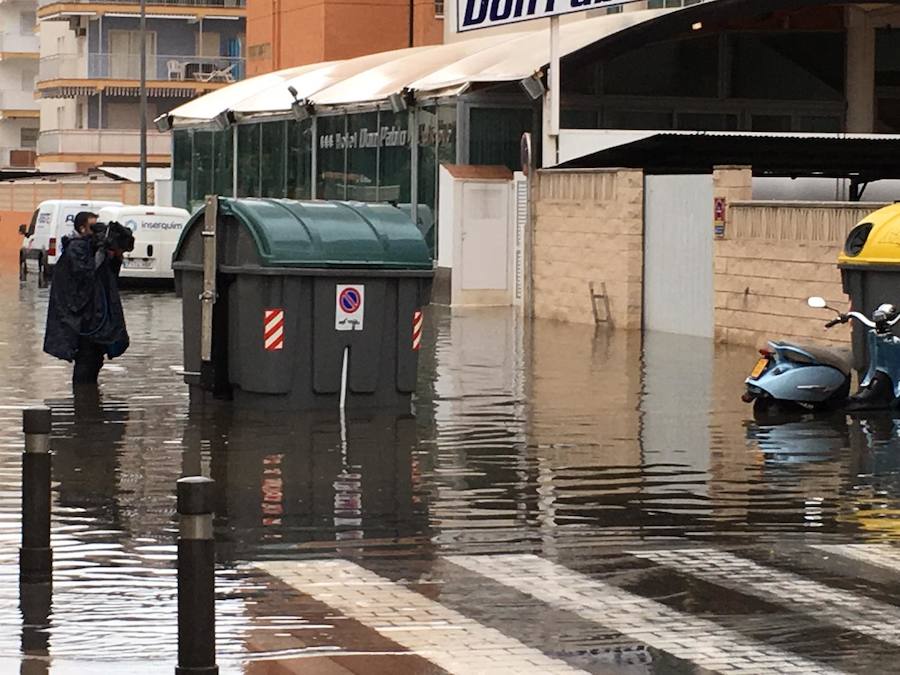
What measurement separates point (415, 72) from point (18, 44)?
75.0m

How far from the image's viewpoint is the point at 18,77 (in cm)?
11438

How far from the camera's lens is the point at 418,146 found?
4084 cm

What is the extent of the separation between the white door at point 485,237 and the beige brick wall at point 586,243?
7.30 ft

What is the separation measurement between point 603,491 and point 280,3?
196ft

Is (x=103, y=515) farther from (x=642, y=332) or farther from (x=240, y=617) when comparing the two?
(x=642, y=332)

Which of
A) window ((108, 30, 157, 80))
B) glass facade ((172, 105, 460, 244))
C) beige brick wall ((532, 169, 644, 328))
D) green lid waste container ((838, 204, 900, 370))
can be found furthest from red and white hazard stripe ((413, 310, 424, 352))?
window ((108, 30, 157, 80))

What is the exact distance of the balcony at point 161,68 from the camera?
3775 inches

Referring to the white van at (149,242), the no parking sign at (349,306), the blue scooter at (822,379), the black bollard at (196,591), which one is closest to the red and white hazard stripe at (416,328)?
the no parking sign at (349,306)

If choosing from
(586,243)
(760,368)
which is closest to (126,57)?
(586,243)

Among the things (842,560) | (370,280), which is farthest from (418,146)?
(842,560)

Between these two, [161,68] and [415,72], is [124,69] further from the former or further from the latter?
[415,72]

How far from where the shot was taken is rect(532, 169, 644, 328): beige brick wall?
3000 centimetres

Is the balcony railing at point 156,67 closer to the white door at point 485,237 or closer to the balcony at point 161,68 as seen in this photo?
the balcony at point 161,68

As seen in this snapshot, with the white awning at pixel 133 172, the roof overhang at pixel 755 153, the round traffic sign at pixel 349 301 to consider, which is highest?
the white awning at pixel 133 172
